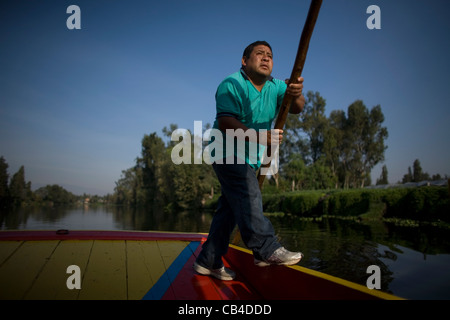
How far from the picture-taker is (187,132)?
4056cm

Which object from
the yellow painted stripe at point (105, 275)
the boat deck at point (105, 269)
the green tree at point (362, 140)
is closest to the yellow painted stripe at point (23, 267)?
the boat deck at point (105, 269)

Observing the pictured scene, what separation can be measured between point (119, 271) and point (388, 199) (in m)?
15.3

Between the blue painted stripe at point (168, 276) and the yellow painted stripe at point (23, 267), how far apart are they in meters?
0.65

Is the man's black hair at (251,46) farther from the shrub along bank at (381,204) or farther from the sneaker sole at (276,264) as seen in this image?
the shrub along bank at (381,204)

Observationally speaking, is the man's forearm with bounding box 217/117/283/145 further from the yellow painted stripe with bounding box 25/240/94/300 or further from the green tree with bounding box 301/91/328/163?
the green tree with bounding box 301/91/328/163

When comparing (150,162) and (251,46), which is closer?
(251,46)

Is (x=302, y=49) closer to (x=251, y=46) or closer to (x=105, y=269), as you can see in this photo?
(x=251, y=46)

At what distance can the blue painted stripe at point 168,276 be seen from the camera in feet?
4.59

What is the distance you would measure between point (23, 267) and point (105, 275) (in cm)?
58

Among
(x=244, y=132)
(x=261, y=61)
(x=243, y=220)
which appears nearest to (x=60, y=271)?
(x=243, y=220)

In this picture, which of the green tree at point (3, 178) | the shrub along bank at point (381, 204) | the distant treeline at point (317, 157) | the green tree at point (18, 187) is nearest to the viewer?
the shrub along bank at point (381, 204)

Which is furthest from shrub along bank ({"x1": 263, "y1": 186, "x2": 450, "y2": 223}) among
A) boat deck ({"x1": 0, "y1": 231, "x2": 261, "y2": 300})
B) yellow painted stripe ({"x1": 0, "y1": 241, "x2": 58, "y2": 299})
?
yellow painted stripe ({"x1": 0, "y1": 241, "x2": 58, "y2": 299})

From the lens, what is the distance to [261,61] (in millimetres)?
1747

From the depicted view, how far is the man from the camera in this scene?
60.9 inches
